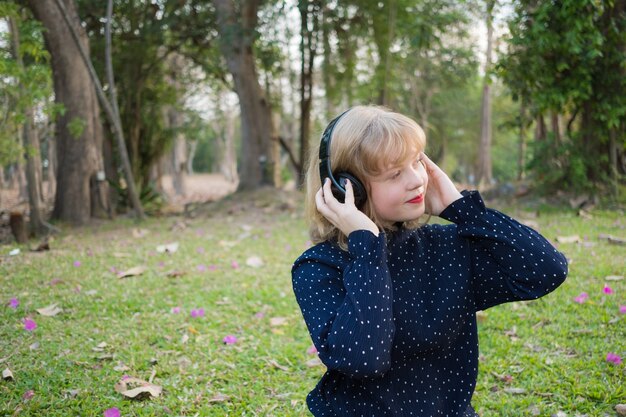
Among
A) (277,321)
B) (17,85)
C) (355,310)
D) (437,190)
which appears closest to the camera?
(355,310)

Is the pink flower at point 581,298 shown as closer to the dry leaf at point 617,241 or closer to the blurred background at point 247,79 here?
the dry leaf at point 617,241

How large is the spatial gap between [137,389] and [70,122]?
7386mm

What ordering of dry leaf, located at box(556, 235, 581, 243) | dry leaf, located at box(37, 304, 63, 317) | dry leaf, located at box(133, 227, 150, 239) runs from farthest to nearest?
dry leaf, located at box(133, 227, 150, 239) < dry leaf, located at box(556, 235, 581, 243) < dry leaf, located at box(37, 304, 63, 317)

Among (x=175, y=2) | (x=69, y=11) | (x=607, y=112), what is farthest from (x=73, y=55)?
(x=607, y=112)

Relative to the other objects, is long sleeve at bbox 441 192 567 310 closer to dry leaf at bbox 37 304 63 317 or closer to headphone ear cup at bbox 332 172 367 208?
headphone ear cup at bbox 332 172 367 208

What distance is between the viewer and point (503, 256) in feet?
5.89

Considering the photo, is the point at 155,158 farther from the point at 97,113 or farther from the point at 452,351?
the point at 452,351

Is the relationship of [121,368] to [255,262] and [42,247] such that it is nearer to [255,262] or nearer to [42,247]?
[255,262]

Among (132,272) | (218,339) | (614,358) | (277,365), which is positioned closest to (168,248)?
(132,272)

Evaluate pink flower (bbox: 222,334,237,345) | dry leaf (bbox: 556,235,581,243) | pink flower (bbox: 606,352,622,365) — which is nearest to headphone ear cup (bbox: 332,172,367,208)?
pink flower (bbox: 606,352,622,365)

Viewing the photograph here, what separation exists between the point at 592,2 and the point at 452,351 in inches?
265

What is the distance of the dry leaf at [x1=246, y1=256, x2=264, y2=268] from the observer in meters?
6.24

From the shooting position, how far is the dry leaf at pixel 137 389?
9.95 feet

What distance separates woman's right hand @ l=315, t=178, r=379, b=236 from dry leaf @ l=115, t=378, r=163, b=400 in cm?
191
